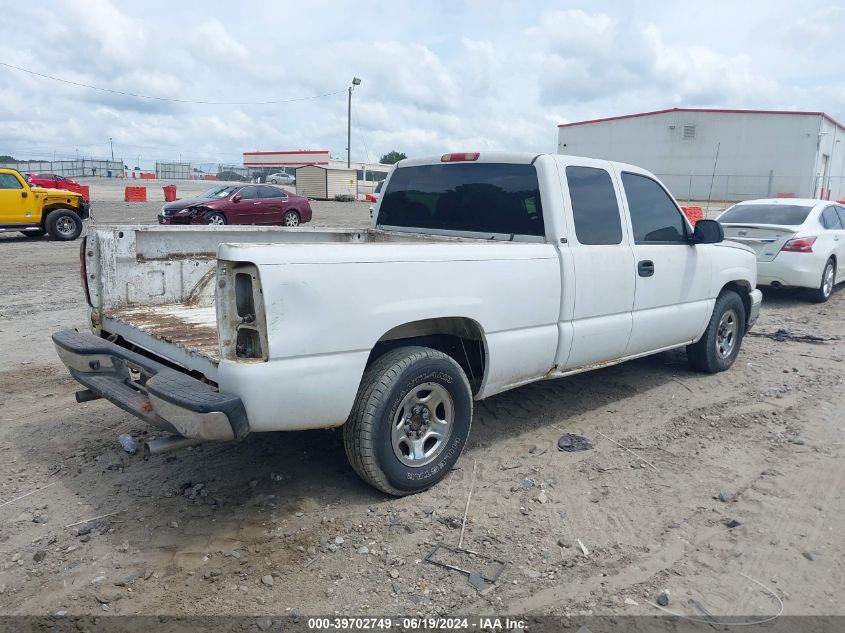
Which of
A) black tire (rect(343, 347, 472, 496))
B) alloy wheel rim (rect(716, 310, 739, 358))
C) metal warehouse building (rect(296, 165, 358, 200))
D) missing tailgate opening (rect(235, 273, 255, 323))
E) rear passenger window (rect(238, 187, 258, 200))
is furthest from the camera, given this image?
metal warehouse building (rect(296, 165, 358, 200))

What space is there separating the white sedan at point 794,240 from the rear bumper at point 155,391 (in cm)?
905

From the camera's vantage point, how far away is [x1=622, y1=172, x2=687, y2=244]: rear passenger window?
5.15m

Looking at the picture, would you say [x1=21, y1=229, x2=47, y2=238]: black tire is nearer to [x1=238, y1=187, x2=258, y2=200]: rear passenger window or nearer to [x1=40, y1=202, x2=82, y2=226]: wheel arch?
[x1=40, y1=202, x2=82, y2=226]: wheel arch

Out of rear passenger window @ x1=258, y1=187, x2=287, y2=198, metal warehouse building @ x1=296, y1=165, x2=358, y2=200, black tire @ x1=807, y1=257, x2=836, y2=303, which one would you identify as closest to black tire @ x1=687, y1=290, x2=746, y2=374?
black tire @ x1=807, y1=257, x2=836, y2=303

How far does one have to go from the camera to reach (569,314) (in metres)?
4.48

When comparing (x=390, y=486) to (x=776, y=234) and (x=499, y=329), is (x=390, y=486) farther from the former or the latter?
(x=776, y=234)

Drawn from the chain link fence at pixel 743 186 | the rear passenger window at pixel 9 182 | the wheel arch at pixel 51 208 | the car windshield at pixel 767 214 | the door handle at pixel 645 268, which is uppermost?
the chain link fence at pixel 743 186

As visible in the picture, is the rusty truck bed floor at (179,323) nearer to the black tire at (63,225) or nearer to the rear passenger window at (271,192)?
the black tire at (63,225)

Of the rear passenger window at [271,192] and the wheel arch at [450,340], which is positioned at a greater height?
the rear passenger window at [271,192]

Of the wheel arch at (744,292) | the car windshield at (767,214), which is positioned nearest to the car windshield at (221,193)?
the car windshield at (767,214)

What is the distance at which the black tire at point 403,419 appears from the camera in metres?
3.48

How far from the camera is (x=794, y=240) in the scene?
32.1 ft

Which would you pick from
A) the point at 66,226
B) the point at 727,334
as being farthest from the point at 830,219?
the point at 66,226

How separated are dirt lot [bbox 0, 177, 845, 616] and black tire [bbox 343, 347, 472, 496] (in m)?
0.20
